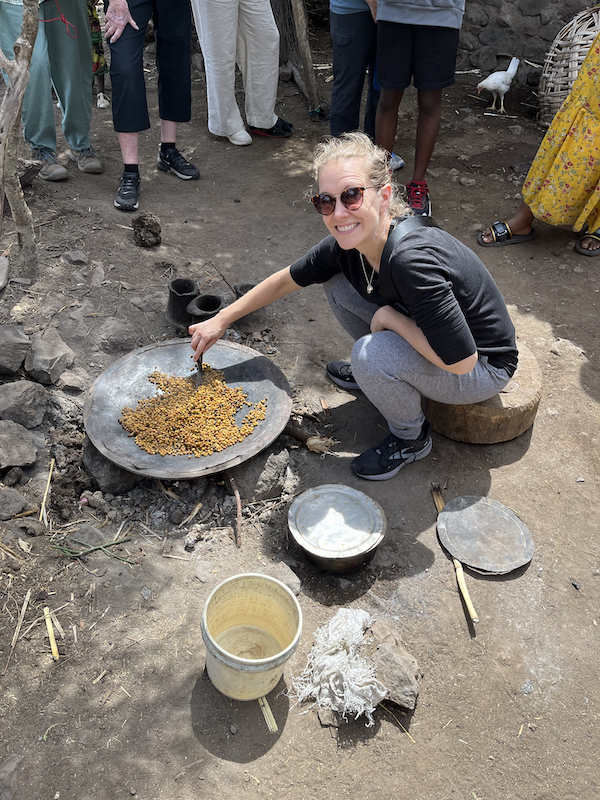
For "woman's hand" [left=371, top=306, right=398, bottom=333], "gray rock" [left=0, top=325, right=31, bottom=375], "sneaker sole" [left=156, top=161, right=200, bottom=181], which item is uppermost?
"woman's hand" [left=371, top=306, right=398, bottom=333]

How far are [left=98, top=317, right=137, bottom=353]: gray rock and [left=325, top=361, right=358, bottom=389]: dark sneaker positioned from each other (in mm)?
1107

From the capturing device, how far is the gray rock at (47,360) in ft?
10.7

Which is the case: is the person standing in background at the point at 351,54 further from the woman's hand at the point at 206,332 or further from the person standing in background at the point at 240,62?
the woman's hand at the point at 206,332

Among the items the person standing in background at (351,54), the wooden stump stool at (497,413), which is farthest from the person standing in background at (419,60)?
the wooden stump stool at (497,413)

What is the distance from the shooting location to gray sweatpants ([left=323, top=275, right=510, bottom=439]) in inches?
110

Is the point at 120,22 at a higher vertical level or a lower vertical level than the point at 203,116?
higher

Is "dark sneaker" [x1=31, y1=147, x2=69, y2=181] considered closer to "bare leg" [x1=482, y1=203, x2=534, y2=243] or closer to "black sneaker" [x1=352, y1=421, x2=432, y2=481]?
"bare leg" [x1=482, y1=203, x2=534, y2=243]

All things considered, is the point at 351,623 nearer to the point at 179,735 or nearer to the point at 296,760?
the point at 296,760

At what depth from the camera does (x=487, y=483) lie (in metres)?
3.12

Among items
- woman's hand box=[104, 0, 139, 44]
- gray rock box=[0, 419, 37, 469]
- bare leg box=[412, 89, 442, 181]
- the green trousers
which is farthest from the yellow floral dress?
gray rock box=[0, 419, 37, 469]

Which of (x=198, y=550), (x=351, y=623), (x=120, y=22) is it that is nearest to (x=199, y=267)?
(x=120, y=22)

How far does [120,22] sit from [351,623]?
4086 mm

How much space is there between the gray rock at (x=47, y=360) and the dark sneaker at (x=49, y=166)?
202 centimetres

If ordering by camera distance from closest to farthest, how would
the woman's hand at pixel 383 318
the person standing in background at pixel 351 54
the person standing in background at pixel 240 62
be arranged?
the woman's hand at pixel 383 318 → the person standing in background at pixel 351 54 → the person standing in background at pixel 240 62
